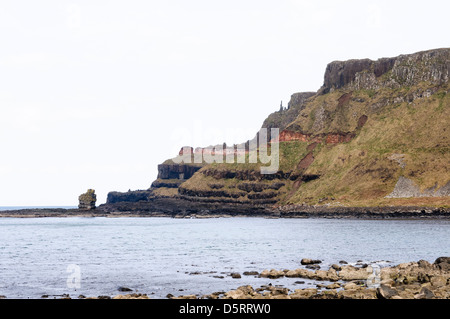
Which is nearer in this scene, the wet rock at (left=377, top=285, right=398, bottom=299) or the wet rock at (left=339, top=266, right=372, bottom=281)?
the wet rock at (left=377, top=285, right=398, bottom=299)

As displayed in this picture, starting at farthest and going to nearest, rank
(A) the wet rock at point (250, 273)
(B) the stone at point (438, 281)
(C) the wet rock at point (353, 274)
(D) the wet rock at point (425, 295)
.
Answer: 1. (A) the wet rock at point (250, 273)
2. (C) the wet rock at point (353, 274)
3. (B) the stone at point (438, 281)
4. (D) the wet rock at point (425, 295)

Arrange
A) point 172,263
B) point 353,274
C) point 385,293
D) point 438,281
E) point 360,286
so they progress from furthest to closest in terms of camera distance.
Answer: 1. point 172,263
2. point 353,274
3. point 360,286
4. point 438,281
5. point 385,293

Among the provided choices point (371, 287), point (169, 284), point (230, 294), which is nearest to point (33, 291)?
point (169, 284)

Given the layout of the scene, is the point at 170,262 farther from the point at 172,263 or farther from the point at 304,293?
the point at 304,293

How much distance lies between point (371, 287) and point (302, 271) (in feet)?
32.3

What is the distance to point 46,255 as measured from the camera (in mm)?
79000

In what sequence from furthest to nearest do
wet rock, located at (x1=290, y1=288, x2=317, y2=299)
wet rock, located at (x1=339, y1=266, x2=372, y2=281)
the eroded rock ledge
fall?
wet rock, located at (x1=339, y1=266, x2=372, y2=281) < wet rock, located at (x1=290, y1=288, x2=317, y2=299) < the eroded rock ledge

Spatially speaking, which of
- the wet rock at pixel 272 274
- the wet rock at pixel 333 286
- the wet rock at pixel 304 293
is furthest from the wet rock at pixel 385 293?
the wet rock at pixel 272 274

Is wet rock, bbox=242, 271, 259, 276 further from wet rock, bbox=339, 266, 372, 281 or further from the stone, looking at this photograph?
the stone

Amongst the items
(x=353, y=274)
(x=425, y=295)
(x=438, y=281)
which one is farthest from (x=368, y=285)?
(x=425, y=295)

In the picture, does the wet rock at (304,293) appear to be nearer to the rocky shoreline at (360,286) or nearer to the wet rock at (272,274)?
the rocky shoreline at (360,286)

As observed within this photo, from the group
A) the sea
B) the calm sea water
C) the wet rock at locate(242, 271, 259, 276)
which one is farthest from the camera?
the wet rock at locate(242, 271, 259, 276)

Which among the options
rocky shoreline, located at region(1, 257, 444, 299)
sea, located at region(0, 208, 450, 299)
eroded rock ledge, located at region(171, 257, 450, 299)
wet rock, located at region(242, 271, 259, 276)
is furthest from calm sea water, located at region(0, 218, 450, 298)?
eroded rock ledge, located at region(171, 257, 450, 299)
